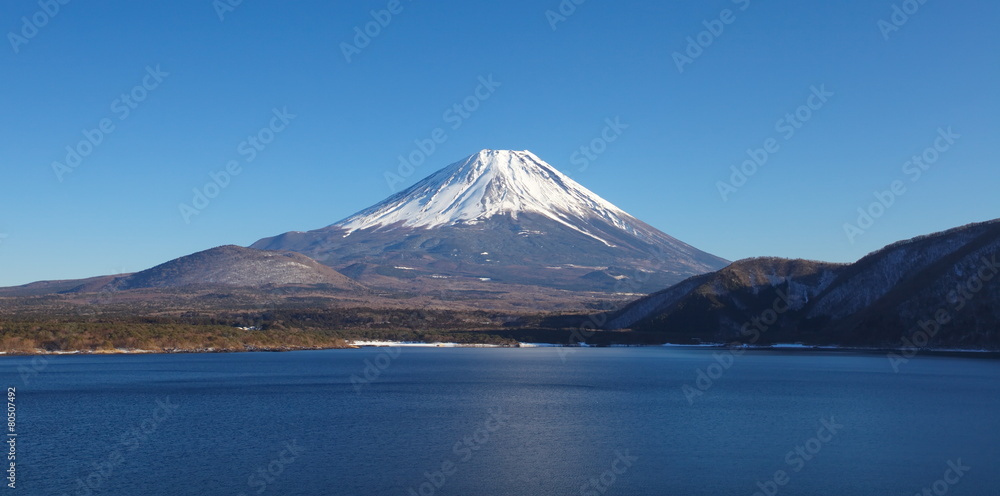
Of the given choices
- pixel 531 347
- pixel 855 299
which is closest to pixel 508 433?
pixel 855 299

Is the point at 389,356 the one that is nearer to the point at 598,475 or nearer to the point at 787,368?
the point at 787,368

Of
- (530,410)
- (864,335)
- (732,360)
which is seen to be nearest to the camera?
(530,410)

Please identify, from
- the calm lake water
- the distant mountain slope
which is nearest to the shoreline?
the distant mountain slope

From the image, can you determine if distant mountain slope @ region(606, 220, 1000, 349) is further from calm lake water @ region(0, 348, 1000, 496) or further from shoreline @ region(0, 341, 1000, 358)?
calm lake water @ region(0, 348, 1000, 496)

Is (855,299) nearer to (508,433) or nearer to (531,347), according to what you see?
(531,347)

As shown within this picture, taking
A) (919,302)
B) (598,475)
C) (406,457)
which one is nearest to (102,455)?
(406,457)

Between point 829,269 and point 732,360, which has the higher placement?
point 829,269
